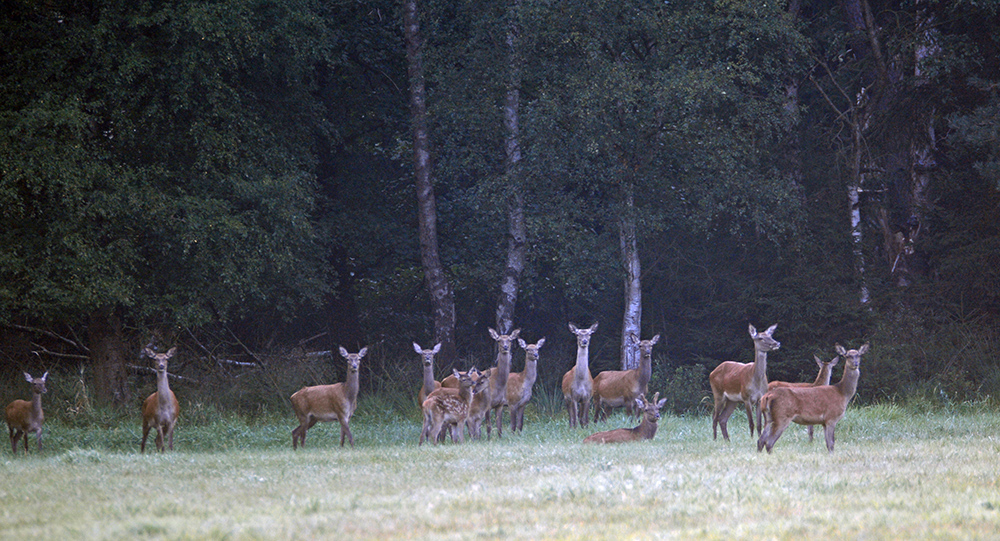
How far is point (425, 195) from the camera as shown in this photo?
23.1 metres

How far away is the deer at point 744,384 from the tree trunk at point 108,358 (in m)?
10.6

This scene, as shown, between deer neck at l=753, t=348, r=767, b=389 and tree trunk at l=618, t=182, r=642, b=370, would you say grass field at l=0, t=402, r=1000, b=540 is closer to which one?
deer neck at l=753, t=348, r=767, b=389

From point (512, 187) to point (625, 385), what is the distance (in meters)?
5.17

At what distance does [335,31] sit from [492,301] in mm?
7609

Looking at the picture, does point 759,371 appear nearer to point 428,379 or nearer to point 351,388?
point 428,379

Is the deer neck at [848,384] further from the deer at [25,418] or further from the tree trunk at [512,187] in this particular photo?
the deer at [25,418]

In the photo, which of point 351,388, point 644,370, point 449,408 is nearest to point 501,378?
point 449,408

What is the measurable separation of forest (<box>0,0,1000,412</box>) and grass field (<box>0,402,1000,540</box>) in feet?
18.3

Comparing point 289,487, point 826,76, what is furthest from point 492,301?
point 289,487

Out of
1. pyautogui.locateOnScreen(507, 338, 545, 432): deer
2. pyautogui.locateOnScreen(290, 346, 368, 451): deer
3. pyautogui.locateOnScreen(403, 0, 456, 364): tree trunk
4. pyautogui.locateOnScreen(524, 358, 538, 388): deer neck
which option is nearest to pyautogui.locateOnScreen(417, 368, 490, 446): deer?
pyautogui.locateOnScreen(290, 346, 368, 451): deer

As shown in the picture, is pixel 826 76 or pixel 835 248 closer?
pixel 835 248

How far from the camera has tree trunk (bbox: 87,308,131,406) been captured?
1944 centimetres

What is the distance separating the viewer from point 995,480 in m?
8.70

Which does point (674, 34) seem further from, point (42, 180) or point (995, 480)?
point (995, 480)
